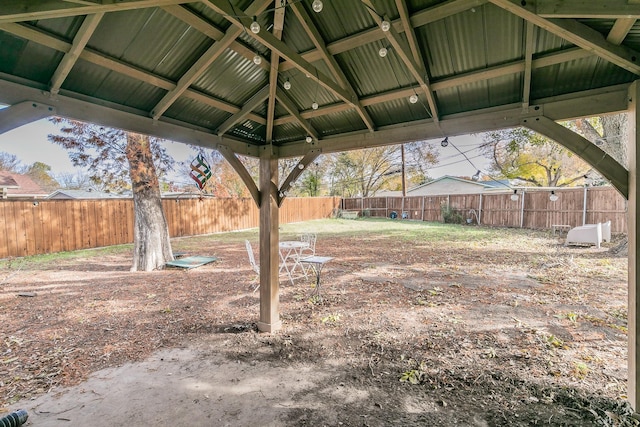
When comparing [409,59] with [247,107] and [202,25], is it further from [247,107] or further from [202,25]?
[247,107]

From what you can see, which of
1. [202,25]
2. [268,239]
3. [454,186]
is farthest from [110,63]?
[454,186]

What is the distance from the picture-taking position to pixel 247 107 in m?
3.15

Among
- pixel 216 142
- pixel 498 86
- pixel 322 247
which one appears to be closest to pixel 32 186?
pixel 322 247

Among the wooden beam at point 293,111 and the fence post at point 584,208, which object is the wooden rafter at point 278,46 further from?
the fence post at point 584,208

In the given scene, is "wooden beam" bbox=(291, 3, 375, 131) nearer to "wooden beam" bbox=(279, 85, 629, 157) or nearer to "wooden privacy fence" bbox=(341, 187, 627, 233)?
"wooden beam" bbox=(279, 85, 629, 157)

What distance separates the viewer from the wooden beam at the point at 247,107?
306cm

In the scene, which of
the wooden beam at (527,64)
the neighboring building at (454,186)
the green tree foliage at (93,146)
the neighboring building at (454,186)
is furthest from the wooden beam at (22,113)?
the neighboring building at (454,186)

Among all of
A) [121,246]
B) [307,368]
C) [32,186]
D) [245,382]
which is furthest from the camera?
[32,186]

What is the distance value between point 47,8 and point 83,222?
9.83 m

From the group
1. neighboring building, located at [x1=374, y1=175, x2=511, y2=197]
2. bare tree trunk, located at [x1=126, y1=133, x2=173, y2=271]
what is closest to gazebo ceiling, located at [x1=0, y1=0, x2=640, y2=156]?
bare tree trunk, located at [x1=126, y1=133, x2=173, y2=271]

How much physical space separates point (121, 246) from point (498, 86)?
11.3 metres

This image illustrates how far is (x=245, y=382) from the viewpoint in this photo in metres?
2.56

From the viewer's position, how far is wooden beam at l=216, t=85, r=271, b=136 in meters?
3.06

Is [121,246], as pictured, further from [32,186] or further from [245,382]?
[32,186]
